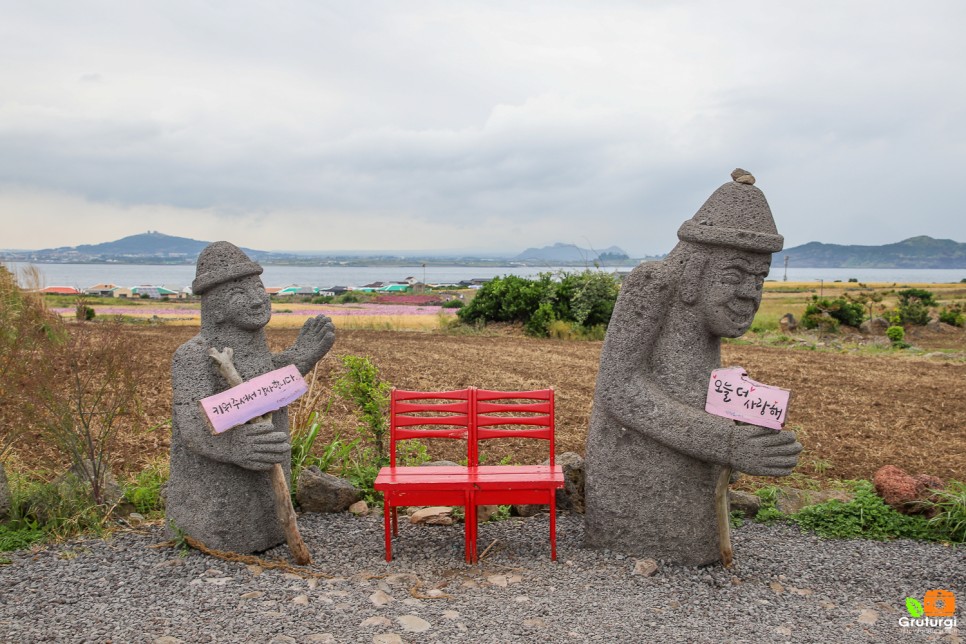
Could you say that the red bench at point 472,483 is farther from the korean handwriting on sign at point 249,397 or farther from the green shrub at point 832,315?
the green shrub at point 832,315

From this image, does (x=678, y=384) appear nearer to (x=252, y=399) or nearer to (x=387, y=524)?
(x=387, y=524)

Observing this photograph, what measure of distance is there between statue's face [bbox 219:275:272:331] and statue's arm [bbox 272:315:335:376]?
0.35 meters

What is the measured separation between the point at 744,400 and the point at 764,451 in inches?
11.7

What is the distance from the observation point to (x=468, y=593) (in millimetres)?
4285

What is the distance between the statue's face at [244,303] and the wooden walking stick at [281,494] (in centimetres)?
A: 22

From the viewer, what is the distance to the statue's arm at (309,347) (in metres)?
5.11

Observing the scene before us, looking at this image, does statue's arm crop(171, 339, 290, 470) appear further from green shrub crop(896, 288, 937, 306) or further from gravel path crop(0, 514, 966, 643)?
green shrub crop(896, 288, 937, 306)

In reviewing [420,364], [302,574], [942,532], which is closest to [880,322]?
[420,364]

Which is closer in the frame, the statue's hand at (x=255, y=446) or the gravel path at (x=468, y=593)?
the gravel path at (x=468, y=593)

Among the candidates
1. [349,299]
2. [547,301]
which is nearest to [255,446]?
[547,301]

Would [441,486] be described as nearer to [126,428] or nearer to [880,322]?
[126,428]

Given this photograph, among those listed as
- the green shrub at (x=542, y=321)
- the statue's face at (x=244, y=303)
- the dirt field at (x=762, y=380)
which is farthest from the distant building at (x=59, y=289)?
the green shrub at (x=542, y=321)

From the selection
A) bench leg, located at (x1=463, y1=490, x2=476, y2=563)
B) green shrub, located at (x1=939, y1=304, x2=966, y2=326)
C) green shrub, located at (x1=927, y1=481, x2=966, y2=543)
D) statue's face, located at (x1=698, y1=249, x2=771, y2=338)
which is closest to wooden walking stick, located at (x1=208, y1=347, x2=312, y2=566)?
bench leg, located at (x1=463, y1=490, x2=476, y2=563)

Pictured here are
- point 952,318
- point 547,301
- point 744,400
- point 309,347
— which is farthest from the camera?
point 952,318
